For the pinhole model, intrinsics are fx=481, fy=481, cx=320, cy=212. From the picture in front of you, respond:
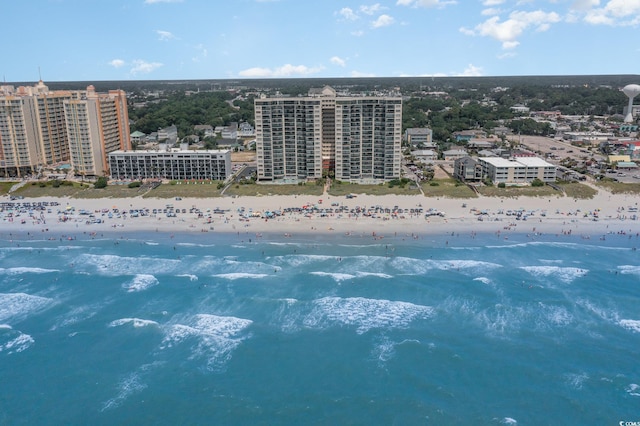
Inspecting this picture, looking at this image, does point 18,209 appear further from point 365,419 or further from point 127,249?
point 365,419

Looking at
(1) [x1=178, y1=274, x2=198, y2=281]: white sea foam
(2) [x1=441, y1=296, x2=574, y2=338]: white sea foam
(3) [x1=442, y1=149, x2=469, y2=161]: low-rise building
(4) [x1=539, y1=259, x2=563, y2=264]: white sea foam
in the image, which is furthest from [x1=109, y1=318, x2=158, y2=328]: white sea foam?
(3) [x1=442, y1=149, x2=469, y2=161]: low-rise building

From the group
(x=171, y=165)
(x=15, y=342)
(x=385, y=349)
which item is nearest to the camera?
(x=385, y=349)

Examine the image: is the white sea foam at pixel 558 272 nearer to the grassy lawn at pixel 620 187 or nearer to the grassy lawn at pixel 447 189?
the grassy lawn at pixel 447 189

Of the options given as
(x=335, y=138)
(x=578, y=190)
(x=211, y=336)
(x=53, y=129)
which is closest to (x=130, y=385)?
(x=211, y=336)

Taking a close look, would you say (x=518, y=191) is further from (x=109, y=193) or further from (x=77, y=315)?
(x=109, y=193)

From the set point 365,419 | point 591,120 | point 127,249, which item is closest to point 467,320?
point 365,419

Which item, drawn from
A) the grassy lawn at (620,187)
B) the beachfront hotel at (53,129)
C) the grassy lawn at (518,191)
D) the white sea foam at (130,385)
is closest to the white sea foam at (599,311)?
the grassy lawn at (518,191)
